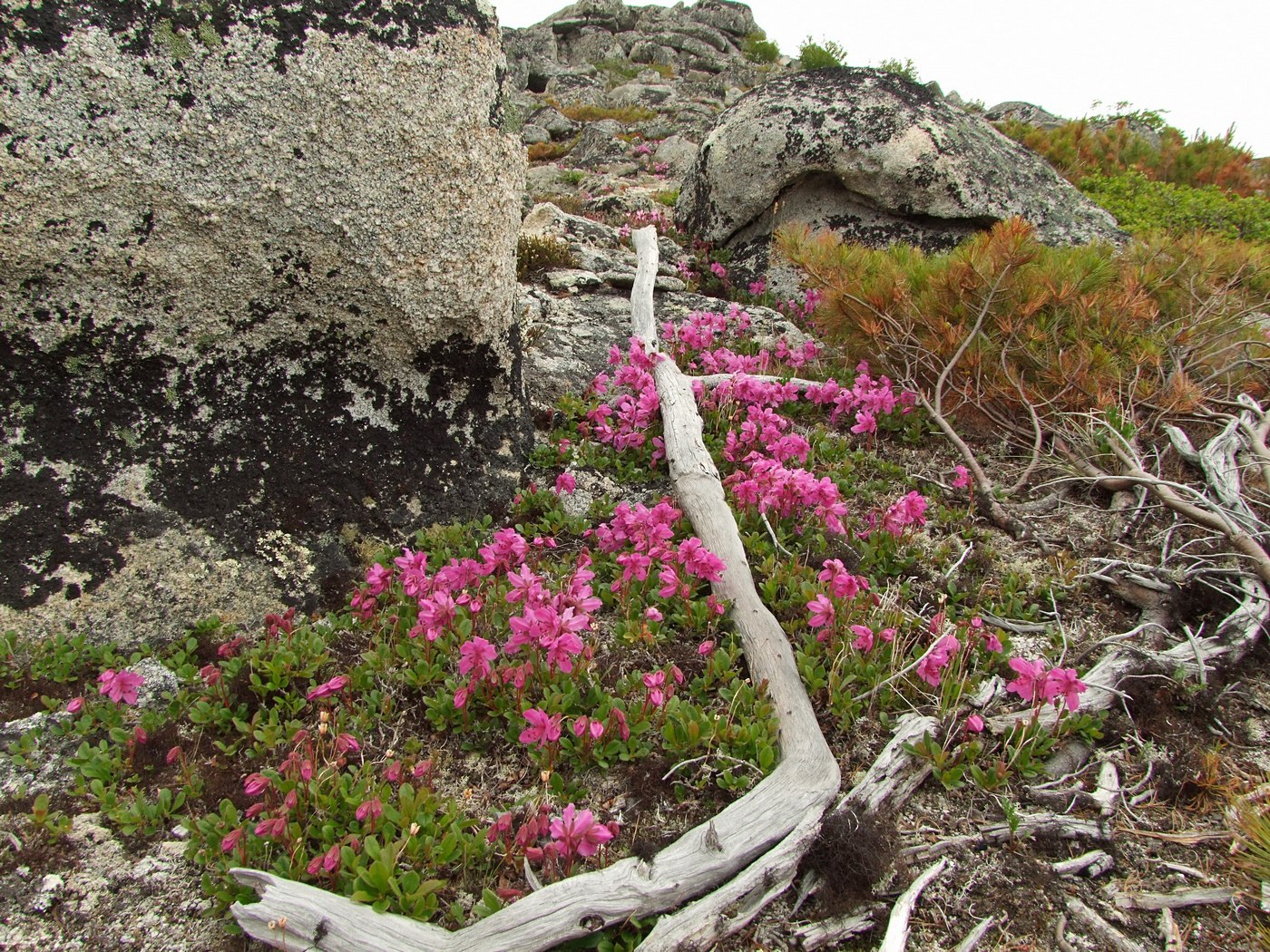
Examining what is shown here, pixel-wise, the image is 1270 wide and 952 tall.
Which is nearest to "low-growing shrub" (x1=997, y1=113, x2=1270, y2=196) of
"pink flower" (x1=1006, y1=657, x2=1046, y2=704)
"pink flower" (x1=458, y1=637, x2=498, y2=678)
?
"pink flower" (x1=1006, y1=657, x2=1046, y2=704)

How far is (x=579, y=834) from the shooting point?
2592mm

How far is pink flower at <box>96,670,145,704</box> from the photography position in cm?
306

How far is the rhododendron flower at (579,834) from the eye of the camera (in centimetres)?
258

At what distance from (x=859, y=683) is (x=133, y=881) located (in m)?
2.86

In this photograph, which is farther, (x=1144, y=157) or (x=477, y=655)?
(x=1144, y=157)

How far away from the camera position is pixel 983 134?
31.0 ft

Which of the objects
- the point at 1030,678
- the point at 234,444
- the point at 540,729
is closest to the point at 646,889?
the point at 540,729

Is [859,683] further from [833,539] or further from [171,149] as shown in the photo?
[171,149]

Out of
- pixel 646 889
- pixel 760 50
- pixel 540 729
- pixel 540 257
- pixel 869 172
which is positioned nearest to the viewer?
pixel 646 889

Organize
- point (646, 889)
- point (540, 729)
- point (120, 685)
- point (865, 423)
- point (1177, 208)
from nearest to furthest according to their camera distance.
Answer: point (646, 889)
point (540, 729)
point (120, 685)
point (865, 423)
point (1177, 208)

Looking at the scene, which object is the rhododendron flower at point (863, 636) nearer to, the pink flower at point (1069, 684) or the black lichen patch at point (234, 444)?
the pink flower at point (1069, 684)

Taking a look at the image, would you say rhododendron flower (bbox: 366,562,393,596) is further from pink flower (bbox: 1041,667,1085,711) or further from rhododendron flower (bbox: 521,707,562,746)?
pink flower (bbox: 1041,667,1085,711)

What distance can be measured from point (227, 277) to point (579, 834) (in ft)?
9.96

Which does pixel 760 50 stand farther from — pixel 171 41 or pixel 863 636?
pixel 863 636
